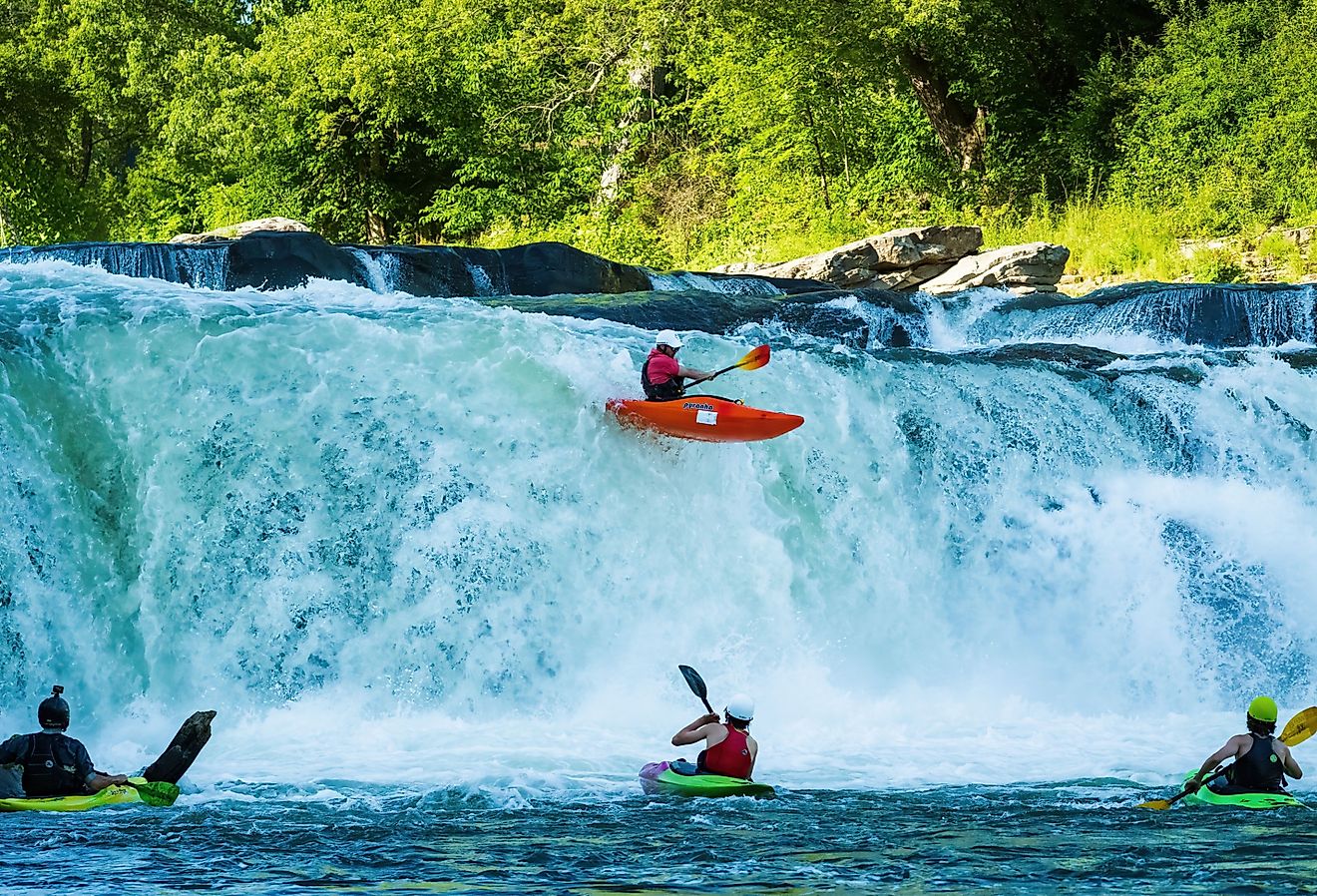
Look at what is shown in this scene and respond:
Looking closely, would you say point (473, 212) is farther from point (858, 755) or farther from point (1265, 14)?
point (858, 755)

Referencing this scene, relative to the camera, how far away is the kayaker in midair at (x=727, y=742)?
22.2 feet

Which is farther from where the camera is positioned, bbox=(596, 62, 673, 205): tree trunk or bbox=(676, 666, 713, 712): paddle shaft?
bbox=(596, 62, 673, 205): tree trunk

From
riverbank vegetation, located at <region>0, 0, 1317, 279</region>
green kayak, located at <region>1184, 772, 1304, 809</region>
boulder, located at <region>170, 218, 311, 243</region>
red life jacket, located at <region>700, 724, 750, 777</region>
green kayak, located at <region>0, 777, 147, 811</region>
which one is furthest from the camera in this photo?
riverbank vegetation, located at <region>0, 0, 1317, 279</region>

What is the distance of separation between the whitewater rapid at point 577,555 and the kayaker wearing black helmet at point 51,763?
714mm

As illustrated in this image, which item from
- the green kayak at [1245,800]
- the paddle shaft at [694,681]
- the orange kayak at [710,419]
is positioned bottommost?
the green kayak at [1245,800]

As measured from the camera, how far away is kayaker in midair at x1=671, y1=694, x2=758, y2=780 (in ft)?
22.2

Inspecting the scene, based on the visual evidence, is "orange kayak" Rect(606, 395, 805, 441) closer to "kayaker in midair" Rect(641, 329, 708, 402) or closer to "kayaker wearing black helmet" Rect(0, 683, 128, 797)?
"kayaker in midair" Rect(641, 329, 708, 402)

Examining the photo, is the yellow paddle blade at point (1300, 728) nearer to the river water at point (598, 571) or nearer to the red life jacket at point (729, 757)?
the river water at point (598, 571)

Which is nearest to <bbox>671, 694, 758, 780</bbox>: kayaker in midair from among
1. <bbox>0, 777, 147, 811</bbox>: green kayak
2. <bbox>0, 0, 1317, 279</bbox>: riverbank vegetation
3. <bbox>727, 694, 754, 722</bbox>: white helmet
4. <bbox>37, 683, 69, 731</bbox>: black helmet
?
<bbox>727, 694, 754, 722</bbox>: white helmet

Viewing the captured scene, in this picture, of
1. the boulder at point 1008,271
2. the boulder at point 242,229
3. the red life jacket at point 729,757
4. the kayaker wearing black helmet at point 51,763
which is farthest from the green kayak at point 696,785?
the boulder at point 242,229

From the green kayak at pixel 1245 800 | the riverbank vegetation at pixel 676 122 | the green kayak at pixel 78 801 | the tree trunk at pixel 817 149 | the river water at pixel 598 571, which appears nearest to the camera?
the green kayak at pixel 78 801

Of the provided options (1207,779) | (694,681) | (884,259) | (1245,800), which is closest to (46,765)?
(694,681)

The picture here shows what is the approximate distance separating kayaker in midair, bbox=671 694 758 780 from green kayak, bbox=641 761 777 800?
5cm

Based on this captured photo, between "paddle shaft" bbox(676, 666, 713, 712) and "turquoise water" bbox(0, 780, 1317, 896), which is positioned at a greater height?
"paddle shaft" bbox(676, 666, 713, 712)
